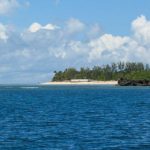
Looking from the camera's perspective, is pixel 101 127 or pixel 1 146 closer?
pixel 1 146

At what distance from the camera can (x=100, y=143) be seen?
5097 cm

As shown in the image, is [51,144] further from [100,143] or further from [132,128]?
[132,128]

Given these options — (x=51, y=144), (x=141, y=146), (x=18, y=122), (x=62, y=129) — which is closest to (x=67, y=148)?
(x=51, y=144)

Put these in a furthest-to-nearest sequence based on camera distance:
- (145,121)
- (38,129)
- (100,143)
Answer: (145,121) → (38,129) → (100,143)

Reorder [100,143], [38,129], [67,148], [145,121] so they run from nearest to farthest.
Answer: [67,148]
[100,143]
[38,129]
[145,121]

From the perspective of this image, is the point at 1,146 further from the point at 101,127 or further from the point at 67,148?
the point at 101,127

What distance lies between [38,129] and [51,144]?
12165mm

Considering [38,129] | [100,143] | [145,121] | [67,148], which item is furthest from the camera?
[145,121]

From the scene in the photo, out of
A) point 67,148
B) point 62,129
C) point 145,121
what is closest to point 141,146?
point 67,148

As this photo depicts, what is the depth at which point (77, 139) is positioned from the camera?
53.3 metres

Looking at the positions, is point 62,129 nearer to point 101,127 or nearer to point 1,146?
point 101,127

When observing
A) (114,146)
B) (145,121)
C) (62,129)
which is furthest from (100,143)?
(145,121)

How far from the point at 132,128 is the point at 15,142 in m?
16.9

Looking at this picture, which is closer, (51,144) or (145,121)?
(51,144)
